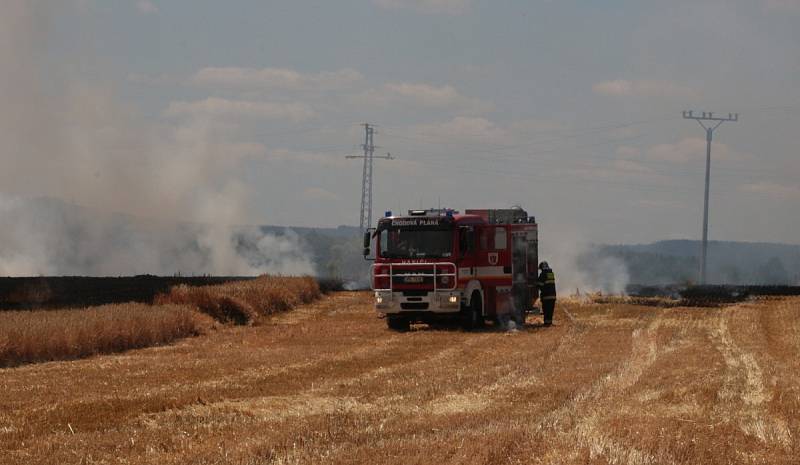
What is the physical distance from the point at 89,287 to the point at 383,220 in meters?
21.1

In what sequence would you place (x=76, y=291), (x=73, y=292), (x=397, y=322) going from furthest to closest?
1. (x=76, y=291)
2. (x=73, y=292)
3. (x=397, y=322)

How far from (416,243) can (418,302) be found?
169 centimetres

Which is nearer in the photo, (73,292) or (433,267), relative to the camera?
(433,267)

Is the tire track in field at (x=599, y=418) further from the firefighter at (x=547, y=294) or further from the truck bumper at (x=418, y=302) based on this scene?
the firefighter at (x=547, y=294)

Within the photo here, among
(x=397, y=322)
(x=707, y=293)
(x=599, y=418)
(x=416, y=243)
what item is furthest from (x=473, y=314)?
(x=707, y=293)

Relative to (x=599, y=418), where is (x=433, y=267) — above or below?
above

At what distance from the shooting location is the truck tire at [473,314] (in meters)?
35.3

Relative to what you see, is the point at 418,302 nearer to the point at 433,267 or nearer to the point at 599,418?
the point at 433,267

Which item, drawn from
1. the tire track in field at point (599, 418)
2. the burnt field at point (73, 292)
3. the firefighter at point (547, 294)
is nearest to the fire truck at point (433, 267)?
the firefighter at point (547, 294)

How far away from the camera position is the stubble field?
13.4 metres

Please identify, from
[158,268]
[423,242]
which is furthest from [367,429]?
[158,268]

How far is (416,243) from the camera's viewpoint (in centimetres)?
3509

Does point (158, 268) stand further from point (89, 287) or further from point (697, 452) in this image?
point (697, 452)

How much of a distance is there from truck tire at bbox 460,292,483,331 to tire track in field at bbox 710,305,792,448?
9334mm
